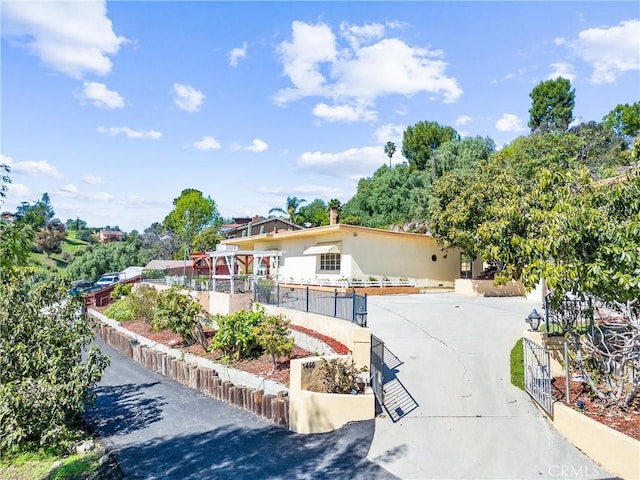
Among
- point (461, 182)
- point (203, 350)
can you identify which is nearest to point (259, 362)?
point (203, 350)

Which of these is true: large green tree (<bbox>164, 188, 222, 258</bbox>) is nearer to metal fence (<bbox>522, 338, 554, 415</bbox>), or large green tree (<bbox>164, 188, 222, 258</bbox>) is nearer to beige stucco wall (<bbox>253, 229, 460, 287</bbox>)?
beige stucco wall (<bbox>253, 229, 460, 287</bbox>)

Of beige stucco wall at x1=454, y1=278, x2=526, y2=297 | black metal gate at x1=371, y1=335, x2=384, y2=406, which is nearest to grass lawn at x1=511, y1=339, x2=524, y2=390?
black metal gate at x1=371, y1=335, x2=384, y2=406

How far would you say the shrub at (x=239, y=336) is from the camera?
13000 mm

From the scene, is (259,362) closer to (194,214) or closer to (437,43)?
(437,43)

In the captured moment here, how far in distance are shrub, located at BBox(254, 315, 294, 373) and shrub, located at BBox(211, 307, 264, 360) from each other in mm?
901

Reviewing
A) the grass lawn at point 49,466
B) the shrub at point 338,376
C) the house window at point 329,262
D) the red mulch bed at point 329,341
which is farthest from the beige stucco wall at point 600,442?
the house window at point 329,262

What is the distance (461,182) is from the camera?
2498cm

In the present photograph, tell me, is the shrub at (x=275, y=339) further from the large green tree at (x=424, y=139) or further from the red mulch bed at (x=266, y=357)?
the large green tree at (x=424, y=139)

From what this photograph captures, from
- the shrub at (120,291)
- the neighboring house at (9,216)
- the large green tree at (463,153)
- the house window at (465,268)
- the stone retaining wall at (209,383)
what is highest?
the large green tree at (463,153)

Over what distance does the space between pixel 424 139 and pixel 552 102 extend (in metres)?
16.5

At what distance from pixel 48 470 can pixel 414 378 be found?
25.1ft

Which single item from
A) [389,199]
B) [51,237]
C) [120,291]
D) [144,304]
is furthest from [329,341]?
[51,237]

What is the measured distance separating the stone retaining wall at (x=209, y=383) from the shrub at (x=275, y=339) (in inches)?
46.7

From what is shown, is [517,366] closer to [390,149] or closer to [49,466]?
[49,466]
